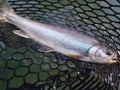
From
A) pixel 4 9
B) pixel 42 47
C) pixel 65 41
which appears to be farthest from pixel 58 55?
pixel 4 9

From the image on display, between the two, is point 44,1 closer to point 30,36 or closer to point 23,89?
point 30,36

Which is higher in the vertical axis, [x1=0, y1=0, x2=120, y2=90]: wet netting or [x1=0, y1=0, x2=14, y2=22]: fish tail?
[x1=0, y1=0, x2=14, y2=22]: fish tail

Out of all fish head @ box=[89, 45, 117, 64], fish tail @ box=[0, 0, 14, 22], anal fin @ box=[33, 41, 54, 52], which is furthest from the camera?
fish tail @ box=[0, 0, 14, 22]

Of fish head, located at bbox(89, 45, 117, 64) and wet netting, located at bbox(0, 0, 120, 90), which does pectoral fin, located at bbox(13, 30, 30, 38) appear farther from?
fish head, located at bbox(89, 45, 117, 64)

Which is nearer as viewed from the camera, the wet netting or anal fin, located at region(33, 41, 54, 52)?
anal fin, located at region(33, 41, 54, 52)

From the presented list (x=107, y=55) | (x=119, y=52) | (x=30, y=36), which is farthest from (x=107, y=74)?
(x=30, y=36)

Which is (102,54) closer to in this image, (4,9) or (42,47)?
(42,47)

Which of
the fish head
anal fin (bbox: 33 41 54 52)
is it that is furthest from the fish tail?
the fish head

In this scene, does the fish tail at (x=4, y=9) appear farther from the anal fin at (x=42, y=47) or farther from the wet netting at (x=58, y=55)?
the anal fin at (x=42, y=47)
